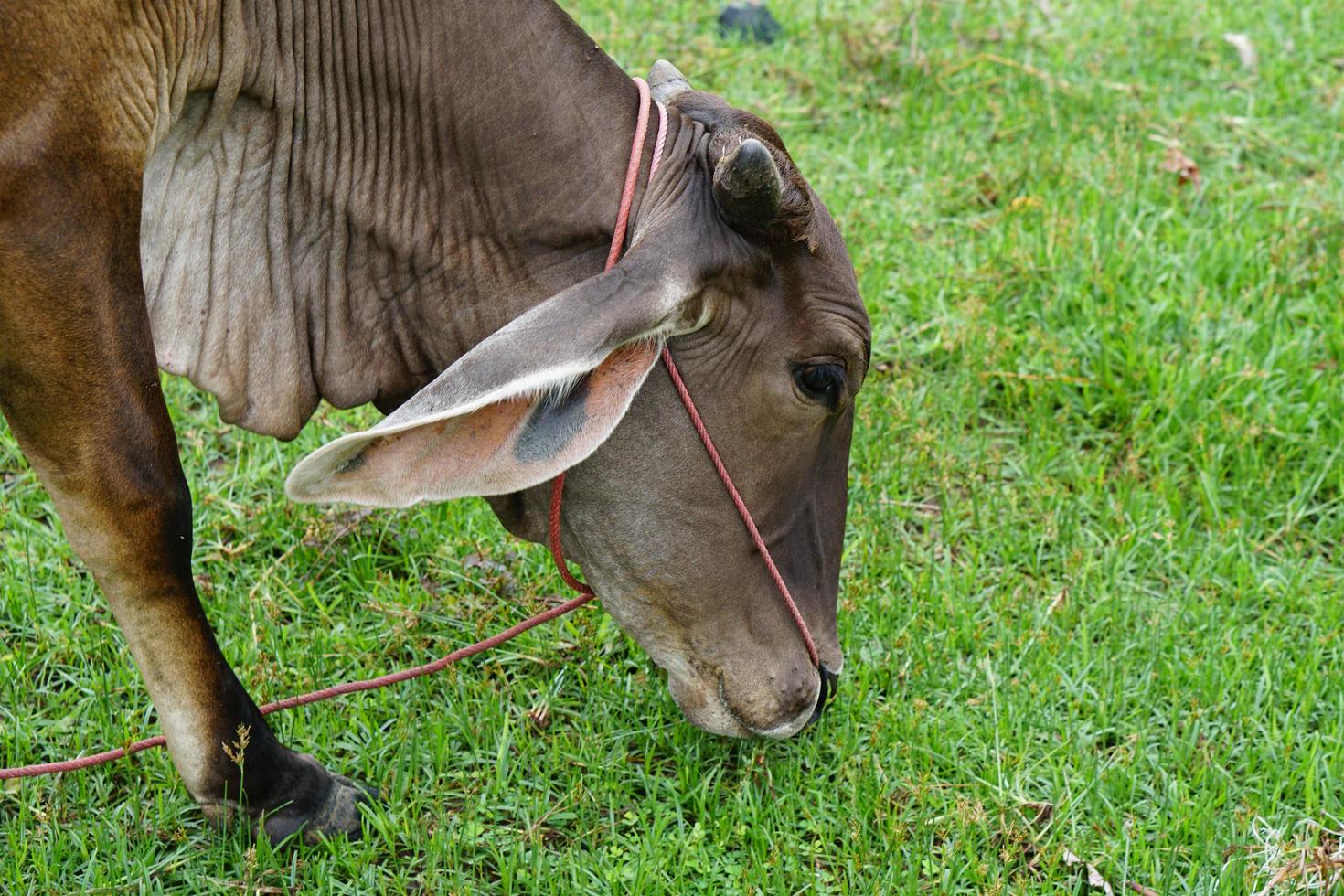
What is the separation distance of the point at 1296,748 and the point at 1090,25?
15.2 ft

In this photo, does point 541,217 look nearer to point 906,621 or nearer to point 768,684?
point 768,684

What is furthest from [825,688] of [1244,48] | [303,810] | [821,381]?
[1244,48]

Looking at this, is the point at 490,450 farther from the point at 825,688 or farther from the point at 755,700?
the point at 825,688

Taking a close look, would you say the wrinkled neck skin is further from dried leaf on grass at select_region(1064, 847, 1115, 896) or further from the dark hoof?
dried leaf on grass at select_region(1064, 847, 1115, 896)

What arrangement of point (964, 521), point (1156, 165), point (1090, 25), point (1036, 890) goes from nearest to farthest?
point (1036, 890), point (964, 521), point (1156, 165), point (1090, 25)

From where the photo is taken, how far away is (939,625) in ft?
13.5

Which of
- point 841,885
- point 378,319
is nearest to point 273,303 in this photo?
point 378,319

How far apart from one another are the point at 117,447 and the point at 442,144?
0.88 metres

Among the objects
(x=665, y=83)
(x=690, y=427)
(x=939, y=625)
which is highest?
(x=665, y=83)

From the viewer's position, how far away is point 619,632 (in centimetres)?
402

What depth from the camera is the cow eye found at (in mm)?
3191

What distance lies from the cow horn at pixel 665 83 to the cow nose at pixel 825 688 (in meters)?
1.31

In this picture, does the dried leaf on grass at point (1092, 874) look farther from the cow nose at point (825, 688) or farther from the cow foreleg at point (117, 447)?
the cow foreleg at point (117, 447)

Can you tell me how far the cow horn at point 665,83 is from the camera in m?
3.44
